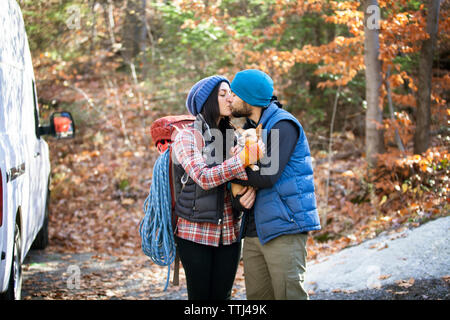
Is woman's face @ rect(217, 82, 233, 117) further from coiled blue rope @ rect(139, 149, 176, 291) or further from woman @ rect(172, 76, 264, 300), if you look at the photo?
coiled blue rope @ rect(139, 149, 176, 291)

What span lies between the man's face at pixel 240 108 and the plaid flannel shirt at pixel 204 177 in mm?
287

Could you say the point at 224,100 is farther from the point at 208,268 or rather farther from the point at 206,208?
the point at 208,268

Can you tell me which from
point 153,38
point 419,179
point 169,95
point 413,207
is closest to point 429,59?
point 419,179

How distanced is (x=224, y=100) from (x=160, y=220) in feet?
3.01

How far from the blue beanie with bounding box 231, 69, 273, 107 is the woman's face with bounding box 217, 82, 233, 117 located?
137 mm

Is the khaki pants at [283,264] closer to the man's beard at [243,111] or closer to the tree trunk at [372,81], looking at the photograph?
the man's beard at [243,111]

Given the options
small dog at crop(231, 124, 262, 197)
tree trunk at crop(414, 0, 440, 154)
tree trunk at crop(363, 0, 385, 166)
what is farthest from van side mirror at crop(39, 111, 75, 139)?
tree trunk at crop(414, 0, 440, 154)

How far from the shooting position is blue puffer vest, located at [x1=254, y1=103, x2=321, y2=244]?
3004 mm

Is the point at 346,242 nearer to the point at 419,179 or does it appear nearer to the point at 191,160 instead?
the point at 419,179

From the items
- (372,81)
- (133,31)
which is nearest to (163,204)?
(372,81)

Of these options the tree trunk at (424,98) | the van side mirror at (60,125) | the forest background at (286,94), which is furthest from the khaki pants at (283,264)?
the tree trunk at (424,98)

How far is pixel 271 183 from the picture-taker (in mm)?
2967

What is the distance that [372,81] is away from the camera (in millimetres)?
9039
